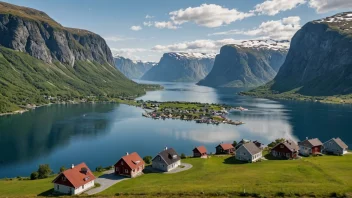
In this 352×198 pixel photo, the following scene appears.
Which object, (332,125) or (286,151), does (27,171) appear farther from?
(332,125)

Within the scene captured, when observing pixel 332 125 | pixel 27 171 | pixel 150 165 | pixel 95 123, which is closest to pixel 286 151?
pixel 150 165

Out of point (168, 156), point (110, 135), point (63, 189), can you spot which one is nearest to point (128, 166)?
point (168, 156)

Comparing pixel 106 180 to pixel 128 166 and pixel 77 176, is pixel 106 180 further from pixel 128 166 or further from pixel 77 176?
pixel 77 176

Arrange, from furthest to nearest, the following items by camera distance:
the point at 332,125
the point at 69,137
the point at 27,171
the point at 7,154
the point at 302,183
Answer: the point at 332,125 → the point at 69,137 → the point at 7,154 → the point at 27,171 → the point at 302,183

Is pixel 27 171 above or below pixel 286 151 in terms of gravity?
below

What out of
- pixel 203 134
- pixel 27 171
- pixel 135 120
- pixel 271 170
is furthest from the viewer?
pixel 135 120

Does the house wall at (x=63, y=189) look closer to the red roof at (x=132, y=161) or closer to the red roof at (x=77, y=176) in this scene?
the red roof at (x=77, y=176)

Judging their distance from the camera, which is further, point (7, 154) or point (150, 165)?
point (7, 154)

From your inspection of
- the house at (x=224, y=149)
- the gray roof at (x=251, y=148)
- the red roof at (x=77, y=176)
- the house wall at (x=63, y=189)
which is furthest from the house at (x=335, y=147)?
the house wall at (x=63, y=189)

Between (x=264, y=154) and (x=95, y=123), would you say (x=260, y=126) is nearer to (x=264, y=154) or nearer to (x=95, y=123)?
(x=264, y=154)
